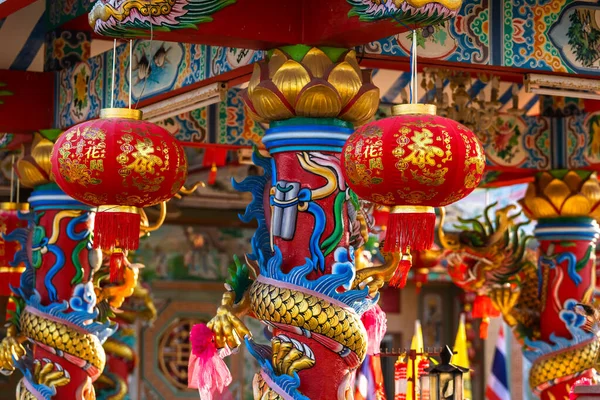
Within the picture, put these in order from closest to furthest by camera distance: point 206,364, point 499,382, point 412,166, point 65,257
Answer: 1. point 412,166
2. point 206,364
3. point 65,257
4. point 499,382

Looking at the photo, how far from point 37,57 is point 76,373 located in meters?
2.43

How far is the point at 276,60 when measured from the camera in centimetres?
658

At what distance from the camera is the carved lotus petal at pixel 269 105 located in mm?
6523

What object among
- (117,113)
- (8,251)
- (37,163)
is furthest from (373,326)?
(8,251)

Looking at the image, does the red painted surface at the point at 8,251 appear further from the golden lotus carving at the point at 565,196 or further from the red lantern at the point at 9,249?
the golden lotus carving at the point at 565,196

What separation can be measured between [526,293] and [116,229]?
14.5 ft

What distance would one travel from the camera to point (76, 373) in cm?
902

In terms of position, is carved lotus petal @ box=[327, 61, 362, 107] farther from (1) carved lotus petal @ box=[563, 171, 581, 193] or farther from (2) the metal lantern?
(1) carved lotus petal @ box=[563, 171, 581, 193]

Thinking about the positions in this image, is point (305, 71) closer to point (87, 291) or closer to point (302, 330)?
point (302, 330)

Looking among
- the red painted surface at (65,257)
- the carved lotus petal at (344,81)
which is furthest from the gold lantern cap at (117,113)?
the red painted surface at (65,257)

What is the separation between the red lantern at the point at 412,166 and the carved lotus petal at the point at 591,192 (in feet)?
14.1

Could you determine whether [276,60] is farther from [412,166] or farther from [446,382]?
[446,382]

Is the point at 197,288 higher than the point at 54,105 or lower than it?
lower

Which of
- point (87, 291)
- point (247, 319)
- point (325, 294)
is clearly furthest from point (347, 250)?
point (247, 319)
